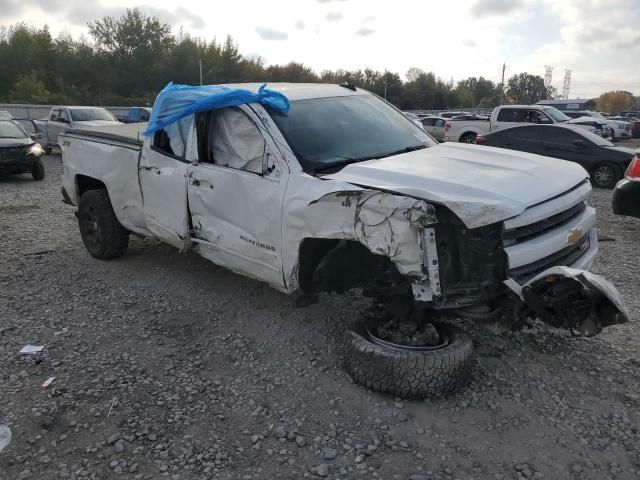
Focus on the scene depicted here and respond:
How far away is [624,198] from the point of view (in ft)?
19.8

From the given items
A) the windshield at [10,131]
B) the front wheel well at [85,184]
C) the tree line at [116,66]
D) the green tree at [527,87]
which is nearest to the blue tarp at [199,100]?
the front wheel well at [85,184]

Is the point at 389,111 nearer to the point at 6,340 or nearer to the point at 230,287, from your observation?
the point at 230,287

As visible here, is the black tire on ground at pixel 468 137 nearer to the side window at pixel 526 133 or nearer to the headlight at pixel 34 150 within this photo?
the side window at pixel 526 133

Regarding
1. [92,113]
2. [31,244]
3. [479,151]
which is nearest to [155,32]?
[92,113]

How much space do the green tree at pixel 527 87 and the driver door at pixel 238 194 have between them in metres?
106

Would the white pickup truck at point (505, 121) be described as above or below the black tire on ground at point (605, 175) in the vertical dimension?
above

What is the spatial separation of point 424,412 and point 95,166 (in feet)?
14.2

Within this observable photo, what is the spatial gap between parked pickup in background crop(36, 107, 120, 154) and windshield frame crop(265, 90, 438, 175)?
14076mm

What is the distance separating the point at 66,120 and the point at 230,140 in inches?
593

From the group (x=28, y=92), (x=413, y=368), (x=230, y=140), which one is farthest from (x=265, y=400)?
(x=28, y=92)

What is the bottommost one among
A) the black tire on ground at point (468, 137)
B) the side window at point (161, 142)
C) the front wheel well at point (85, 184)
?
the black tire on ground at point (468, 137)

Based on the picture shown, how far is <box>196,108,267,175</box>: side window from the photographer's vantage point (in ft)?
13.1

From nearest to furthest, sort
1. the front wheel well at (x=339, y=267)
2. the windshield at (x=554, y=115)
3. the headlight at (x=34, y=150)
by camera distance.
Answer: the front wheel well at (x=339, y=267)
the headlight at (x=34, y=150)
the windshield at (x=554, y=115)

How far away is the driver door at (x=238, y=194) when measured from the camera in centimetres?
375
